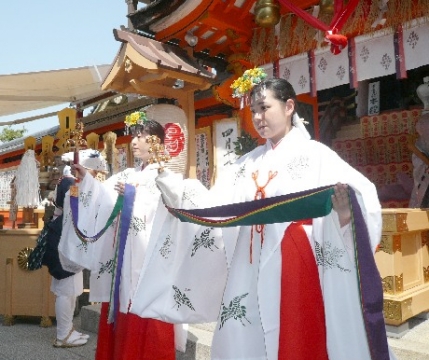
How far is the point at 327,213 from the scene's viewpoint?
2.28 m

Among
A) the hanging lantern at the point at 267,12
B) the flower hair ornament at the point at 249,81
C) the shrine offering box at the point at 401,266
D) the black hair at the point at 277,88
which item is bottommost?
the shrine offering box at the point at 401,266

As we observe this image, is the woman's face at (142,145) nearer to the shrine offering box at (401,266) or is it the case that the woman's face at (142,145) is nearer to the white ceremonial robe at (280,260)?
the white ceremonial robe at (280,260)

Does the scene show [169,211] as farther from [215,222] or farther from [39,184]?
[39,184]

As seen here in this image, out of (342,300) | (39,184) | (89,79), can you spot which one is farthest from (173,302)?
(89,79)

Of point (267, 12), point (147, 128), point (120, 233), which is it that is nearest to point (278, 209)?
point (120, 233)

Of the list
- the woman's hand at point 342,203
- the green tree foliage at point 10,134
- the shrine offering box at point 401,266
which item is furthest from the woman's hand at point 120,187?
the green tree foliage at point 10,134

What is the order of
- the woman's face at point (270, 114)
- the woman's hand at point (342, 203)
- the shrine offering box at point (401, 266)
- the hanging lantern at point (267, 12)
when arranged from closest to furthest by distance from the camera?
the woman's hand at point (342, 203), the woman's face at point (270, 114), the shrine offering box at point (401, 266), the hanging lantern at point (267, 12)

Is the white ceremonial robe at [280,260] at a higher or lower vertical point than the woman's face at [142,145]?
lower

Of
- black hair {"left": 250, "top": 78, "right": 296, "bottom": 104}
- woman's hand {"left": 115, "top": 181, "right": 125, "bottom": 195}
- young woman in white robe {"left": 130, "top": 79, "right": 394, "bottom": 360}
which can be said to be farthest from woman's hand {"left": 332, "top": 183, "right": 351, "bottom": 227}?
woman's hand {"left": 115, "top": 181, "right": 125, "bottom": 195}

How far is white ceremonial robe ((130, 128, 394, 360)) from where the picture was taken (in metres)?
2.24

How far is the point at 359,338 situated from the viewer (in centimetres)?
217

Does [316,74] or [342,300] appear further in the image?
[316,74]

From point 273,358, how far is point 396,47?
4.18 m

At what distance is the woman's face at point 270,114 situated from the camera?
8.71ft
